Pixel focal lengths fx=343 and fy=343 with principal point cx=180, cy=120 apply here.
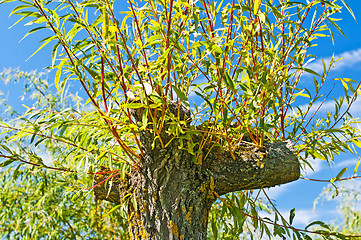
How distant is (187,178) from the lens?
1.33m

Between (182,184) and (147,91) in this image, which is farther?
(182,184)

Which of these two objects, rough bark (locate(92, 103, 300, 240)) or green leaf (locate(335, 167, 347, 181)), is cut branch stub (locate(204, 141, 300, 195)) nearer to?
rough bark (locate(92, 103, 300, 240))

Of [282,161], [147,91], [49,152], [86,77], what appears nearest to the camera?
[147,91]

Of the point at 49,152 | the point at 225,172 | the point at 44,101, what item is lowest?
the point at 225,172

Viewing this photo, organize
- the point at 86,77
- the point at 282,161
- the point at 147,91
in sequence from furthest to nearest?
the point at 282,161 < the point at 86,77 < the point at 147,91

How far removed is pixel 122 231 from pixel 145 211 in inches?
69.3

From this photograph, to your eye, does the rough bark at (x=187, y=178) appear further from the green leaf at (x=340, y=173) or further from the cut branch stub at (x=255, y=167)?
the green leaf at (x=340, y=173)

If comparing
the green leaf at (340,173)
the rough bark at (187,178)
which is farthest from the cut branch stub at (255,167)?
the green leaf at (340,173)

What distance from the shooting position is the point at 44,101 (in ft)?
10.0

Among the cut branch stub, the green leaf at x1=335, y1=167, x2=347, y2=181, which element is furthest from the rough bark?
the green leaf at x1=335, y1=167, x2=347, y2=181

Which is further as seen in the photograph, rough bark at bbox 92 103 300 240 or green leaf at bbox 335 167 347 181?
green leaf at bbox 335 167 347 181

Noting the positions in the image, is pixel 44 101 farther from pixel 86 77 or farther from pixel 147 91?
pixel 147 91

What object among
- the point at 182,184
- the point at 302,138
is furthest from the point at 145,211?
the point at 302,138

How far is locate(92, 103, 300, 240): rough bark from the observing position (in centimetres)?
129
